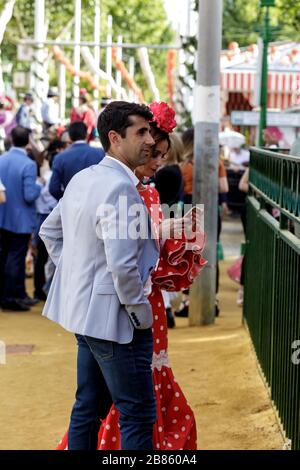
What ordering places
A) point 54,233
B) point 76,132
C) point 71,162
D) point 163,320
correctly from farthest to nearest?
point 76,132 < point 71,162 < point 163,320 < point 54,233

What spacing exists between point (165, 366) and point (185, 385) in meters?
3.40

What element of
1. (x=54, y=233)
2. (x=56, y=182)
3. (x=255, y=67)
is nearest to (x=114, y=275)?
(x=54, y=233)

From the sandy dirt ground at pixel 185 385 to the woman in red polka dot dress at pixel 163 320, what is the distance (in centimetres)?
118

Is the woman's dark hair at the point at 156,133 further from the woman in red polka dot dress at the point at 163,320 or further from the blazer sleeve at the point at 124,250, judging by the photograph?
the blazer sleeve at the point at 124,250

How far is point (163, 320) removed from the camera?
659cm

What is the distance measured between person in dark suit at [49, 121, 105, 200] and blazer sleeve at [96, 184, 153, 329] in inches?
306

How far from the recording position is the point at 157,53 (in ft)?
320

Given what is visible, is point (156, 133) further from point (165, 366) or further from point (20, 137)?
point (20, 137)

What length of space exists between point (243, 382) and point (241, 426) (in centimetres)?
146

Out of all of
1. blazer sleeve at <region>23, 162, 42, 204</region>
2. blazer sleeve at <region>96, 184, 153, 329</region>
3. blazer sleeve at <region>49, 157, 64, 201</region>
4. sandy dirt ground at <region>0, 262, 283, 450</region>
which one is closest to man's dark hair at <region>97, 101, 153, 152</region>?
blazer sleeve at <region>96, 184, 153, 329</region>

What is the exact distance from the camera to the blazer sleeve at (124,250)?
5.34m

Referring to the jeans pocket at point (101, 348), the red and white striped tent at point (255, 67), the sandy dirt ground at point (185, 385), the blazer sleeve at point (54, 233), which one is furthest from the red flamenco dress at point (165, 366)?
the red and white striped tent at point (255, 67)

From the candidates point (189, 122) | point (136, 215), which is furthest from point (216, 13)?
point (189, 122)

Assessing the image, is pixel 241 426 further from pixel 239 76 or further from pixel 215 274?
pixel 239 76
